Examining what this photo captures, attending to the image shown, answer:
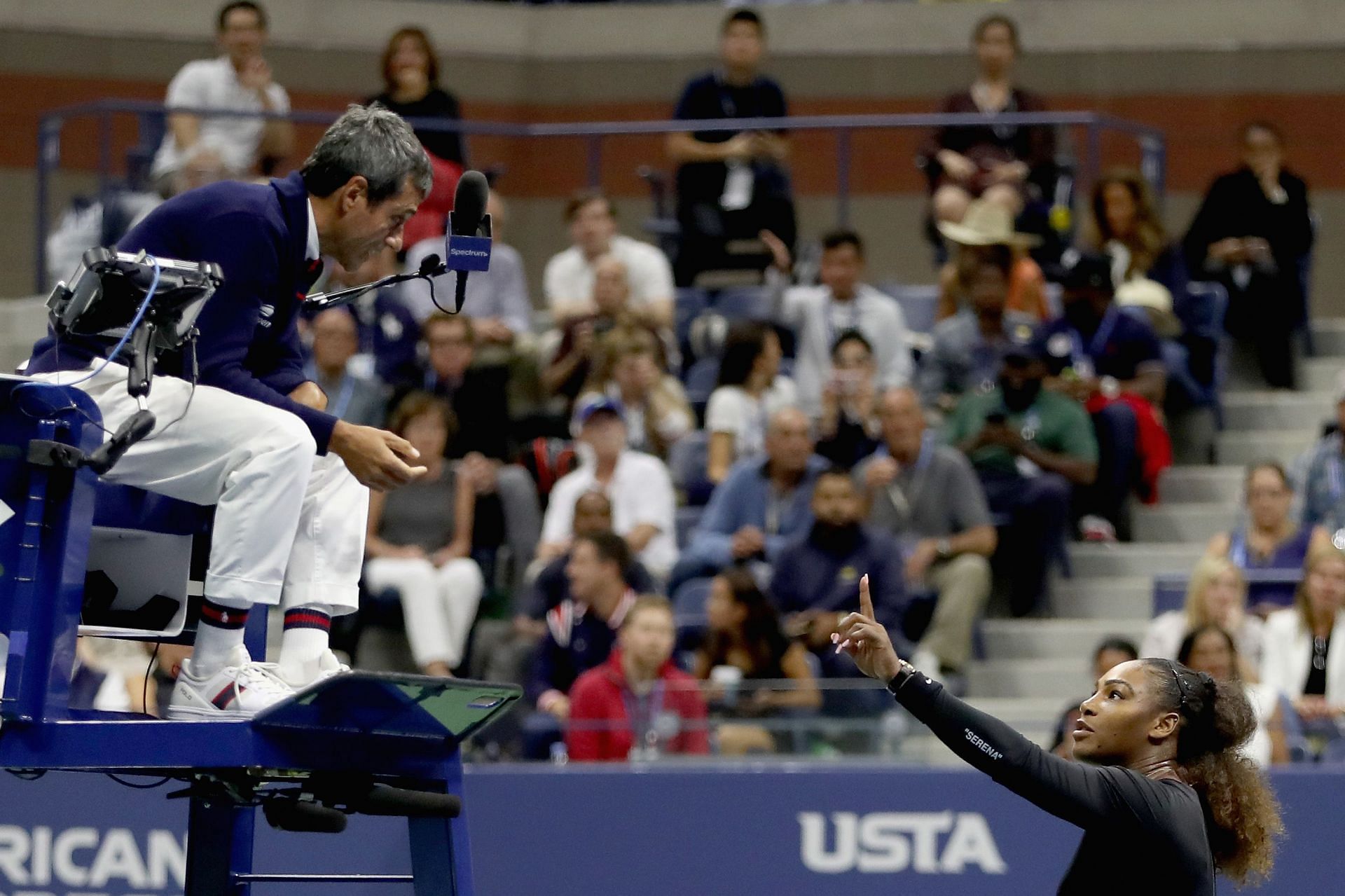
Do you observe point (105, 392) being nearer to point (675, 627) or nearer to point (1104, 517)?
point (675, 627)

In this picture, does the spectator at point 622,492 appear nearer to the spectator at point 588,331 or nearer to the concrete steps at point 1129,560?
the spectator at point 588,331

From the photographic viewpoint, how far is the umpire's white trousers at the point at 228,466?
5020 millimetres

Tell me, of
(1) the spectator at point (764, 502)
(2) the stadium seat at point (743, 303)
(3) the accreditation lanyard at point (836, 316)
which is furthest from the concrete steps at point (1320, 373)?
(1) the spectator at point (764, 502)

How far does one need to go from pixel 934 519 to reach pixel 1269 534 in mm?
1378

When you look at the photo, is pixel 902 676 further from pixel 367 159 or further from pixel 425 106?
→ pixel 425 106

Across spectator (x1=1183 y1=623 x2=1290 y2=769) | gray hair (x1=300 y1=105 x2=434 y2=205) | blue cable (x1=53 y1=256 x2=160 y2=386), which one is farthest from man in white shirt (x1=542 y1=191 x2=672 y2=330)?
blue cable (x1=53 y1=256 x2=160 y2=386)

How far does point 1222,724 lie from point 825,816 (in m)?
3.09

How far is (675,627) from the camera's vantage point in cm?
980

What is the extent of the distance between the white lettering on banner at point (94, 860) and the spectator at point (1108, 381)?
→ 185 inches

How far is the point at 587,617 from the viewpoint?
957 cm

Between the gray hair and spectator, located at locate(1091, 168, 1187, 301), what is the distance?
710 cm

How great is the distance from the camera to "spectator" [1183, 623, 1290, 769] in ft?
27.2

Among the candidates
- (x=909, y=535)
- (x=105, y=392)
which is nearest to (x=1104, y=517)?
(x=909, y=535)

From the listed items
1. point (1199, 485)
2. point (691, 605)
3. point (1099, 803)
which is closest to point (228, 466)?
point (1099, 803)
